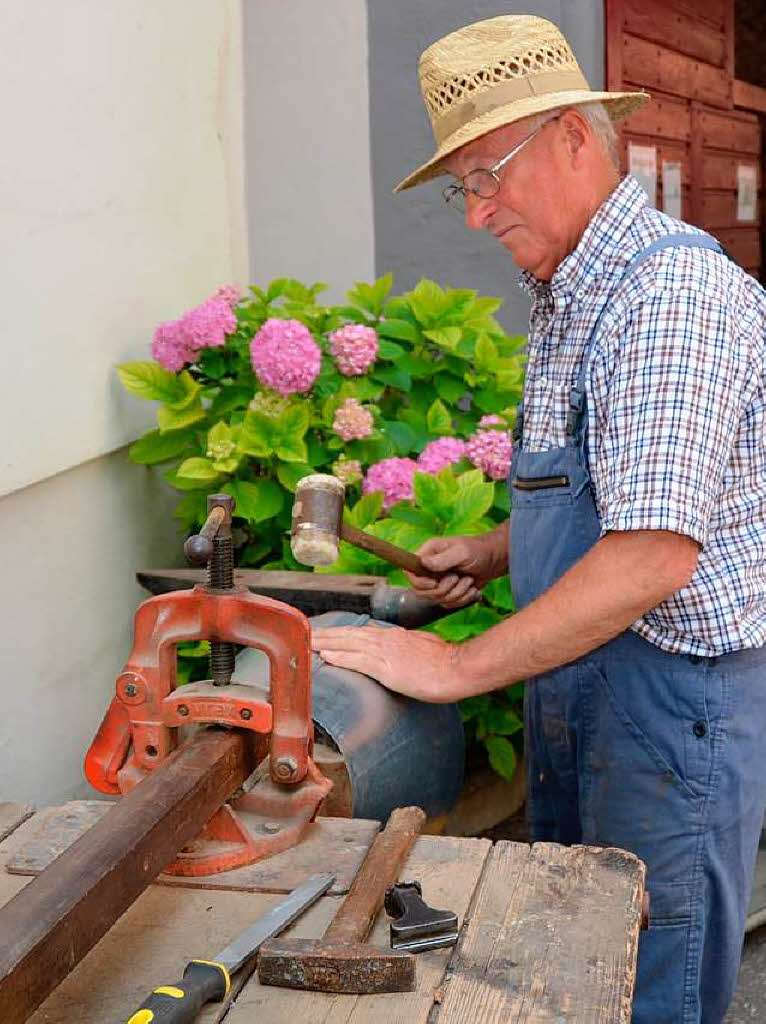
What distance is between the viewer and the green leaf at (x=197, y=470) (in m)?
3.66

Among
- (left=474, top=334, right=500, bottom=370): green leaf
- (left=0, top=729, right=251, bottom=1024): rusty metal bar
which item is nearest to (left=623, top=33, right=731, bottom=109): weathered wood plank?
(left=474, top=334, right=500, bottom=370): green leaf

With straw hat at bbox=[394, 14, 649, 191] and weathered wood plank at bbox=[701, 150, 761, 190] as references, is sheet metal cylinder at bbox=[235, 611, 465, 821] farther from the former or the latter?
weathered wood plank at bbox=[701, 150, 761, 190]

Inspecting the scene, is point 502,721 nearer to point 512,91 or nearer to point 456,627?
point 456,627

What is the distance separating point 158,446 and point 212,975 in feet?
8.09

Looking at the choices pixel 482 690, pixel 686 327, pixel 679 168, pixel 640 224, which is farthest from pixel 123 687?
pixel 679 168

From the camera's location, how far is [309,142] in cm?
519

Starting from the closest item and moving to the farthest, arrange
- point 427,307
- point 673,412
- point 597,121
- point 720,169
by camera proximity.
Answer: point 673,412 < point 597,121 < point 427,307 < point 720,169

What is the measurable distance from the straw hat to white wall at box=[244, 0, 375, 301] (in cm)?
278

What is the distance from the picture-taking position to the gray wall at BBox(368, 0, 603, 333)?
16.4ft

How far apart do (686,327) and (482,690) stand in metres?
0.77

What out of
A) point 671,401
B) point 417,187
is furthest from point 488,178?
point 417,187

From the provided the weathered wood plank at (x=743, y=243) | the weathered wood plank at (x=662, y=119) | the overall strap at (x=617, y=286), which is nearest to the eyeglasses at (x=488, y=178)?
the overall strap at (x=617, y=286)

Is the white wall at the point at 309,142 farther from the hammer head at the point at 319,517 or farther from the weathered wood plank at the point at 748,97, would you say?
the hammer head at the point at 319,517

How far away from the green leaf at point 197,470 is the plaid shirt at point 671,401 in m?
1.40
